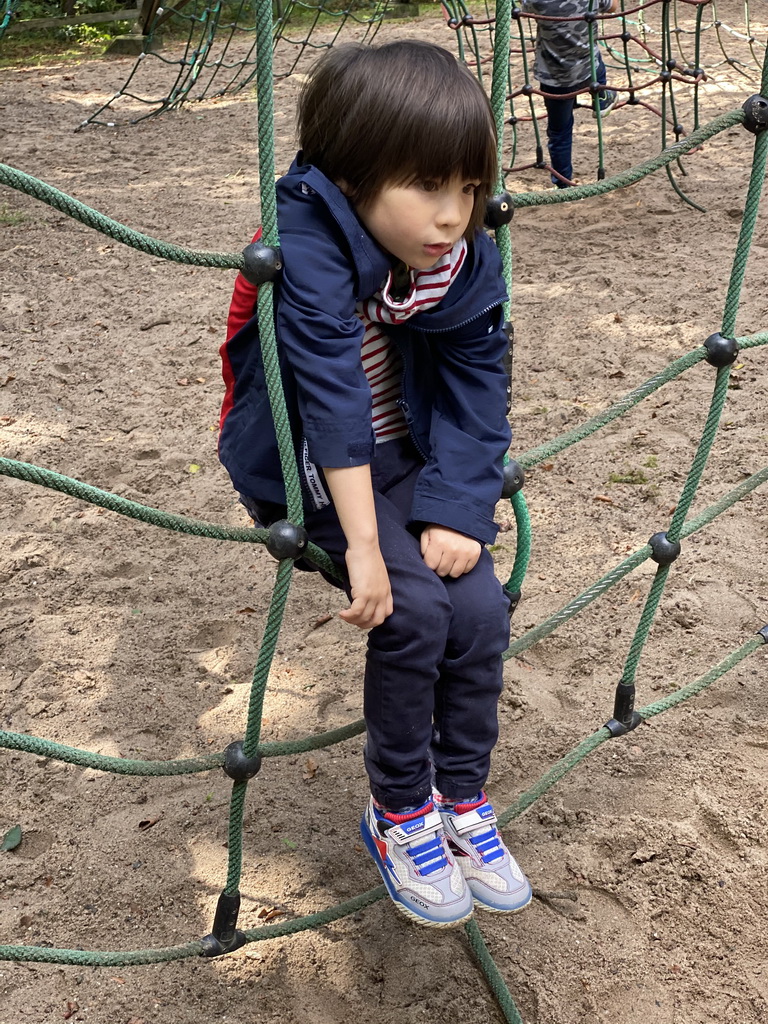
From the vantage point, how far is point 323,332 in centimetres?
118

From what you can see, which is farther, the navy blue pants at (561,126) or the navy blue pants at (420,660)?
the navy blue pants at (561,126)

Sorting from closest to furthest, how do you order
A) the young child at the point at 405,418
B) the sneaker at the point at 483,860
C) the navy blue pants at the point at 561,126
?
the young child at the point at 405,418 < the sneaker at the point at 483,860 < the navy blue pants at the point at 561,126

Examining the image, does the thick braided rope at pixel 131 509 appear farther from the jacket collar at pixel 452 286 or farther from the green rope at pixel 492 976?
the green rope at pixel 492 976

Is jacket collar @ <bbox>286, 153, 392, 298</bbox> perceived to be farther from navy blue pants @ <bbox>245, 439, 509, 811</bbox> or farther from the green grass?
the green grass

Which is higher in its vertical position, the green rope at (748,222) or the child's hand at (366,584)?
the green rope at (748,222)

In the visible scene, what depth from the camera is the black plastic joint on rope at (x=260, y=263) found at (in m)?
1.16

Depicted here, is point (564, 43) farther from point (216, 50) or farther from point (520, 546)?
point (216, 50)

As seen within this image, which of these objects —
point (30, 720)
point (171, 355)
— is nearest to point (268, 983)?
point (30, 720)

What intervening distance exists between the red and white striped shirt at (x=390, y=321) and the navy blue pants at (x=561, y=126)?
11.5 ft

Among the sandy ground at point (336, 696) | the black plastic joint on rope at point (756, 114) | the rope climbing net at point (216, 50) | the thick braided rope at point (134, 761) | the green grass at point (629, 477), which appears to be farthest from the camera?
the rope climbing net at point (216, 50)

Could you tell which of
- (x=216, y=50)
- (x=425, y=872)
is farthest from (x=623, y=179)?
(x=216, y=50)

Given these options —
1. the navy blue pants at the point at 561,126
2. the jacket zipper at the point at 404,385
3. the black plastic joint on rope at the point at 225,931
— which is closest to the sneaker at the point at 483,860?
the black plastic joint on rope at the point at 225,931

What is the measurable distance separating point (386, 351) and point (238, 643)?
1125 millimetres

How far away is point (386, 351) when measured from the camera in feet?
4.46
